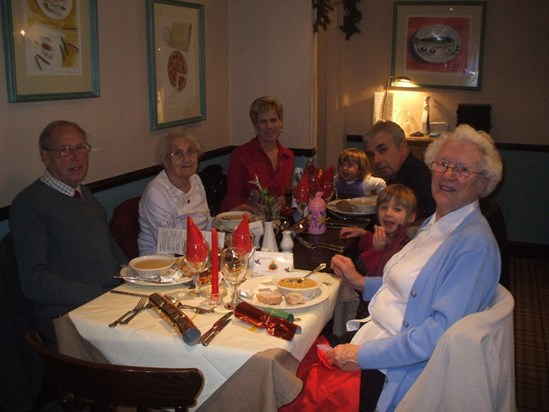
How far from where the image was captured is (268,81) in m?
4.40

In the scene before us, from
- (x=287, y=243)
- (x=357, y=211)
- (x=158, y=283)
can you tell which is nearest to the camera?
(x=158, y=283)

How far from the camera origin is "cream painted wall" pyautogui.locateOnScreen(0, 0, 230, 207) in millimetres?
2414

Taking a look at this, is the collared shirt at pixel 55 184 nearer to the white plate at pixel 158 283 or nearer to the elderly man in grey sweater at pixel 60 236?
the elderly man in grey sweater at pixel 60 236

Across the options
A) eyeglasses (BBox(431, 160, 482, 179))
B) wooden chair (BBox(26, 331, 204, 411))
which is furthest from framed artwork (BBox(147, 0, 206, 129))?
wooden chair (BBox(26, 331, 204, 411))

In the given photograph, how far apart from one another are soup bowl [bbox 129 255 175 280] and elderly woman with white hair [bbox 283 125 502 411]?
0.63 meters

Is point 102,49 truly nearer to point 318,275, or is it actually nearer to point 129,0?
point 129,0

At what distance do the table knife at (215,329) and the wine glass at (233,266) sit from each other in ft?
0.26

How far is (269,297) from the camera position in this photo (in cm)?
176

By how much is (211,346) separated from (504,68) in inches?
167

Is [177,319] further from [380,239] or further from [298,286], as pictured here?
[380,239]

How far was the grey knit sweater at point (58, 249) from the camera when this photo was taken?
206 centimetres

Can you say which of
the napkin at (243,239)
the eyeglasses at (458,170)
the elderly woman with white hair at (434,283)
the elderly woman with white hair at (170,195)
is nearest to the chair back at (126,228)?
the elderly woman with white hair at (170,195)

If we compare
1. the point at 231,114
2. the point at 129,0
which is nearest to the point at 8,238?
the point at 129,0

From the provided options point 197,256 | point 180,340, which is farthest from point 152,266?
point 180,340
